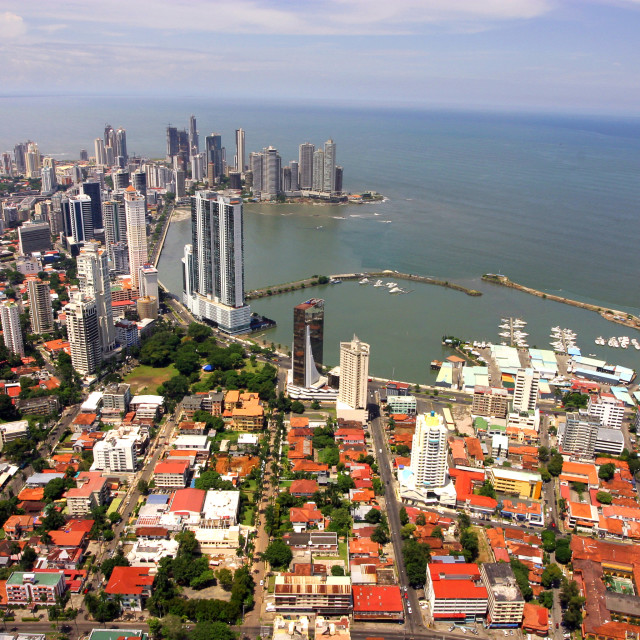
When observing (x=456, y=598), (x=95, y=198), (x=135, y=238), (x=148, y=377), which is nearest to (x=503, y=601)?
(x=456, y=598)

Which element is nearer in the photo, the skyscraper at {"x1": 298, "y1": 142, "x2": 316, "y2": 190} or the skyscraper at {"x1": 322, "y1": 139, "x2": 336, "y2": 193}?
the skyscraper at {"x1": 322, "y1": 139, "x2": 336, "y2": 193}

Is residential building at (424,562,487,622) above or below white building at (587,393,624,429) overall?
below

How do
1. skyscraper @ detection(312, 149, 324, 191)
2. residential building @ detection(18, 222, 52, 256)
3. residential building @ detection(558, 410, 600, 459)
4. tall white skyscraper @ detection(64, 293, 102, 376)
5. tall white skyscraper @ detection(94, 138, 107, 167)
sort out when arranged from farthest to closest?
tall white skyscraper @ detection(94, 138, 107, 167) → skyscraper @ detection(312, 149, 324, 191) → residential building @ detection(18, 222, 52, 256) → tall white skyscraper @ detection(64, 293, 102, 376) → residential building @ detection(558, 410, 600, 459)

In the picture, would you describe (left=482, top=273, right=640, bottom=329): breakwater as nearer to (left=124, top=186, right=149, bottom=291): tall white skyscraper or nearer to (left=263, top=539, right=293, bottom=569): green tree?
(left=124, top=186, right=149, bottom=291): tall white skyscraper

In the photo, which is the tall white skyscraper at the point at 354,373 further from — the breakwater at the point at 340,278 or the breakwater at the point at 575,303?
the breakwater at the point at 575,303

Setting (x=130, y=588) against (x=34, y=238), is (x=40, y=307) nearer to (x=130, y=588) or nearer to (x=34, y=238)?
(x=34, y=238)

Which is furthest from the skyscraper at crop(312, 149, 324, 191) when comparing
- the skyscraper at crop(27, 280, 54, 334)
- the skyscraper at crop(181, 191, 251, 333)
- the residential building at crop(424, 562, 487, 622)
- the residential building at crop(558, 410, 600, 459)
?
the residential building at crop(424, 562, 487, 622)

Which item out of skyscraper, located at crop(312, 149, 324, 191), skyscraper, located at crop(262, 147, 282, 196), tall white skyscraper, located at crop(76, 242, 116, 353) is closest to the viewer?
tall white skyscraper, located at crop(76, 242, 116, 353)

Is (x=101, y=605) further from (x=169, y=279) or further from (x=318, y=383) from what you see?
(x=169, y=279)

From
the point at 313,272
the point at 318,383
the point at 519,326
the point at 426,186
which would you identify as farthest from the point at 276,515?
the point at 426,186
